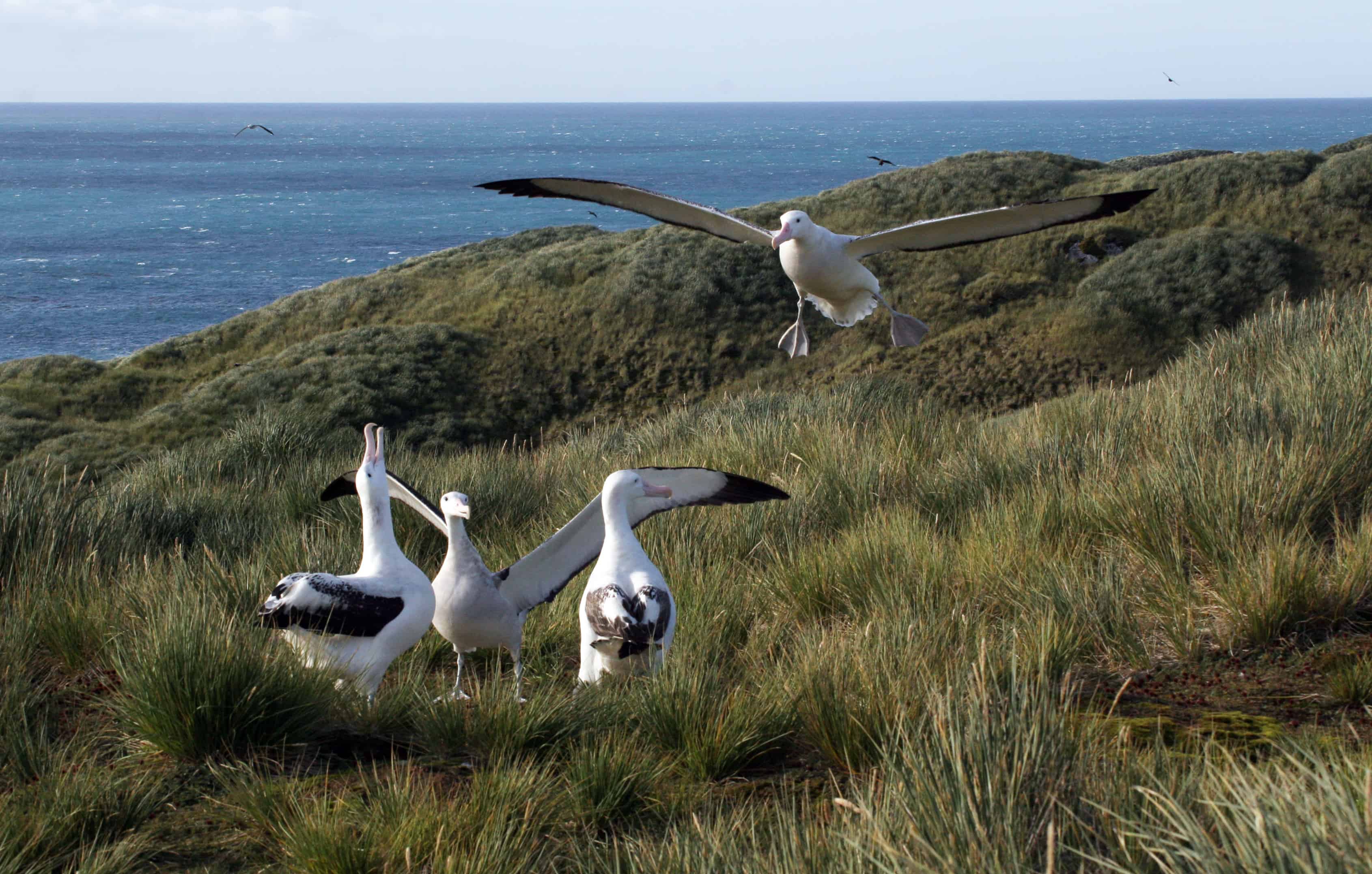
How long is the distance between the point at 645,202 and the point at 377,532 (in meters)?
4.23

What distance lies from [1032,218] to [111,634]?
6.15 m

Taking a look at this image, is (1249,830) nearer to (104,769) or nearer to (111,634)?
(104,769)

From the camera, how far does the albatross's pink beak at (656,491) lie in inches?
196

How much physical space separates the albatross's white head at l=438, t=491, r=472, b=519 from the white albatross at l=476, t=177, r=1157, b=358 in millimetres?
2830

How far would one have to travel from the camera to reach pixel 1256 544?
4.99 m

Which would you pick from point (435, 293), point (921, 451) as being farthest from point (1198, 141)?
point (921, 451)

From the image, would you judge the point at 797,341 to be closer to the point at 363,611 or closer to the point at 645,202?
the point at 645,202

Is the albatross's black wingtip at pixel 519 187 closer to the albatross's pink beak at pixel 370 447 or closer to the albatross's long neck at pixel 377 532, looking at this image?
the albatross's pink beak at pixel 370 447

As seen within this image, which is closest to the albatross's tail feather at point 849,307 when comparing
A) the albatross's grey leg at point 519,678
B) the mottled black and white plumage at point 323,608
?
the albatross's grey leg at point 519,678

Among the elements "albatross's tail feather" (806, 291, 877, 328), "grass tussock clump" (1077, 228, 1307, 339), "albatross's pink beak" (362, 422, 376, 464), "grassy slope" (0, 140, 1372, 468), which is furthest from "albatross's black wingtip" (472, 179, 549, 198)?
"grass tussock clump" (1077, 228, 1307, 339)

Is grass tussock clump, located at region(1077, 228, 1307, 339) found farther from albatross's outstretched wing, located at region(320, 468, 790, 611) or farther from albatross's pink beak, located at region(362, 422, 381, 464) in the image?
albatross's pink beak, located at region(362, 422, 381, 464)

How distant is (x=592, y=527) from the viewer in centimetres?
541

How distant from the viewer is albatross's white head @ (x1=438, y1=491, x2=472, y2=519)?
15.9 ft

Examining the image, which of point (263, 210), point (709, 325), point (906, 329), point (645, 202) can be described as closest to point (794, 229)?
point (645, 202)
